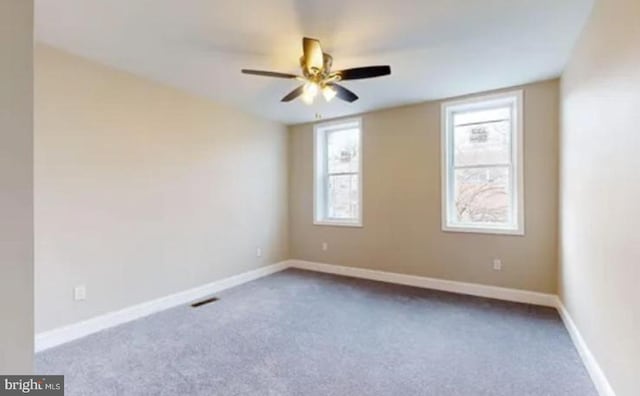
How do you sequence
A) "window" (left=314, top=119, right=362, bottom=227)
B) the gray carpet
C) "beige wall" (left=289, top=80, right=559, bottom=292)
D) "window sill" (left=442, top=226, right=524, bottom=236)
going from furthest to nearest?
"window" (left=314, top=119, right=362, bottom=227), "window sill" (left=442, top=226, right=524, bottom=236), "beige wall" (left=289, top=80, right=559, bottom=292), the gray carpet

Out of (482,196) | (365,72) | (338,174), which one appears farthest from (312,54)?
(338,174)

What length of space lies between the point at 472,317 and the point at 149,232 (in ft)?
11.6

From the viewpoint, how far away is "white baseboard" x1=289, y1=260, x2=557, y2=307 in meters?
3.72

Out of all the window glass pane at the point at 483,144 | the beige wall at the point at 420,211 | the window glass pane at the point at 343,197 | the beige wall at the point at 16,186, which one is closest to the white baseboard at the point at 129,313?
the beige wall at the point at 420,211

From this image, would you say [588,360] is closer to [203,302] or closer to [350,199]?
[350,199]

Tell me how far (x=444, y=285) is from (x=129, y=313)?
145 inches

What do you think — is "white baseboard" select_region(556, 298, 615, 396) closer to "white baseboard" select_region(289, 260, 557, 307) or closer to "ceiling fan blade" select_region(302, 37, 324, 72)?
"white baseboard" select_region(289, 260, 557, 307)

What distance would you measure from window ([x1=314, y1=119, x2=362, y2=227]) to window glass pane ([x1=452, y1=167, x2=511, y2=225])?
1424 millimetres

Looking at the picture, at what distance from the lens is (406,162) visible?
4.60 metres

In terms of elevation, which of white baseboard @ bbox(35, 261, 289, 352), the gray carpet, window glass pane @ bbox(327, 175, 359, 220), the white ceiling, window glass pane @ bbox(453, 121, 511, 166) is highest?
the white ceiling

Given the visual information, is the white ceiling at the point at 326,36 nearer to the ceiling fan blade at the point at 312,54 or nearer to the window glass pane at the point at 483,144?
the ceiling fan blade at the point at 312,54

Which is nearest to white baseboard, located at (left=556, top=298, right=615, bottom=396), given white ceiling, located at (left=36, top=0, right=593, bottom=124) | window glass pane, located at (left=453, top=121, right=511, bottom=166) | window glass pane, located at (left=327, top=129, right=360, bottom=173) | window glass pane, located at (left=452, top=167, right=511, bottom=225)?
window glass pane, located at (left=452, top=167, right=511, bottom=225)

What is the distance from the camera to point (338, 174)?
545 cm

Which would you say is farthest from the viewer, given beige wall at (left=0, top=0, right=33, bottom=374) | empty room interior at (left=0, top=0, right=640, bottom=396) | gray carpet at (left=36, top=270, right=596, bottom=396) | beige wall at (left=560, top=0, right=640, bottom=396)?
gray carpet at (left=36, top=270, right=596, bottom=396)
